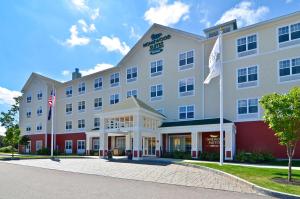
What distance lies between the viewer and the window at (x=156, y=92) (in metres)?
36.3

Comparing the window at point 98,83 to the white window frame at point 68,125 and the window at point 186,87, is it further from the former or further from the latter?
the window at point 186,87

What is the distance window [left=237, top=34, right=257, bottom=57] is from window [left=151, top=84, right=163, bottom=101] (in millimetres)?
10087

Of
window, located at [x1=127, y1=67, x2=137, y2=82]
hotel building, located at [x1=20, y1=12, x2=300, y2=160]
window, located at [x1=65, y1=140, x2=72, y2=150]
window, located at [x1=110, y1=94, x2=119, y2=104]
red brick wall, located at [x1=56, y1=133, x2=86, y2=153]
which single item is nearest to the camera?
hotel building, located at [x1=20, y1=12, x2=300, y2=160]

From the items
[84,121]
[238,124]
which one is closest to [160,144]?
[238,124]

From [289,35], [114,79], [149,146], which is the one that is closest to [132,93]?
[114,79]

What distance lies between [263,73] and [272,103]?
49.1 ft

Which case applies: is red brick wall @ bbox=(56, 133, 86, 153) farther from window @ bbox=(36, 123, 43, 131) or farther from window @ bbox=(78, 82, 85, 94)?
window @ bbox=(78, 82, 85, 94)

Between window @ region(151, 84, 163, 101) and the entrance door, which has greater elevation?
window @ region(151, 84, 163, 101)

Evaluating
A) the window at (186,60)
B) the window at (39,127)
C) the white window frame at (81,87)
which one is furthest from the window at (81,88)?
the window at (186,60)

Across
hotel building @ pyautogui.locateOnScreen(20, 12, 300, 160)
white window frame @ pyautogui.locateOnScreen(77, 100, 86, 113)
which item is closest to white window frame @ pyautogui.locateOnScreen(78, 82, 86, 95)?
white window frame @ pyautogui.locateOnScreen(77, 100, 86, 113)

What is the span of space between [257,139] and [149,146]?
12201 mm

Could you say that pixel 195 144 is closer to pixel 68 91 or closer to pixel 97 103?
pixel 97 103

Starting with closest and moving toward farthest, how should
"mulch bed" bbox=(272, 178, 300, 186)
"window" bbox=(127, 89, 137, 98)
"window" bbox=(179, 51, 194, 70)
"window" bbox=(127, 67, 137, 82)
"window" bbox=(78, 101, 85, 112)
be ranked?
"mulch bed" bbox=(272, 178, 300, 186) → "window" bbox=(179, 51, 194, 70) → "window" bbox=(127, 89, 137, 98) → "window" bbox=(127, 67, 137, 82) → "window" bbox=(78, 101, 85, 112)

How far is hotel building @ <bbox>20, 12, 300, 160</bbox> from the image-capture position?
27.9 meters
